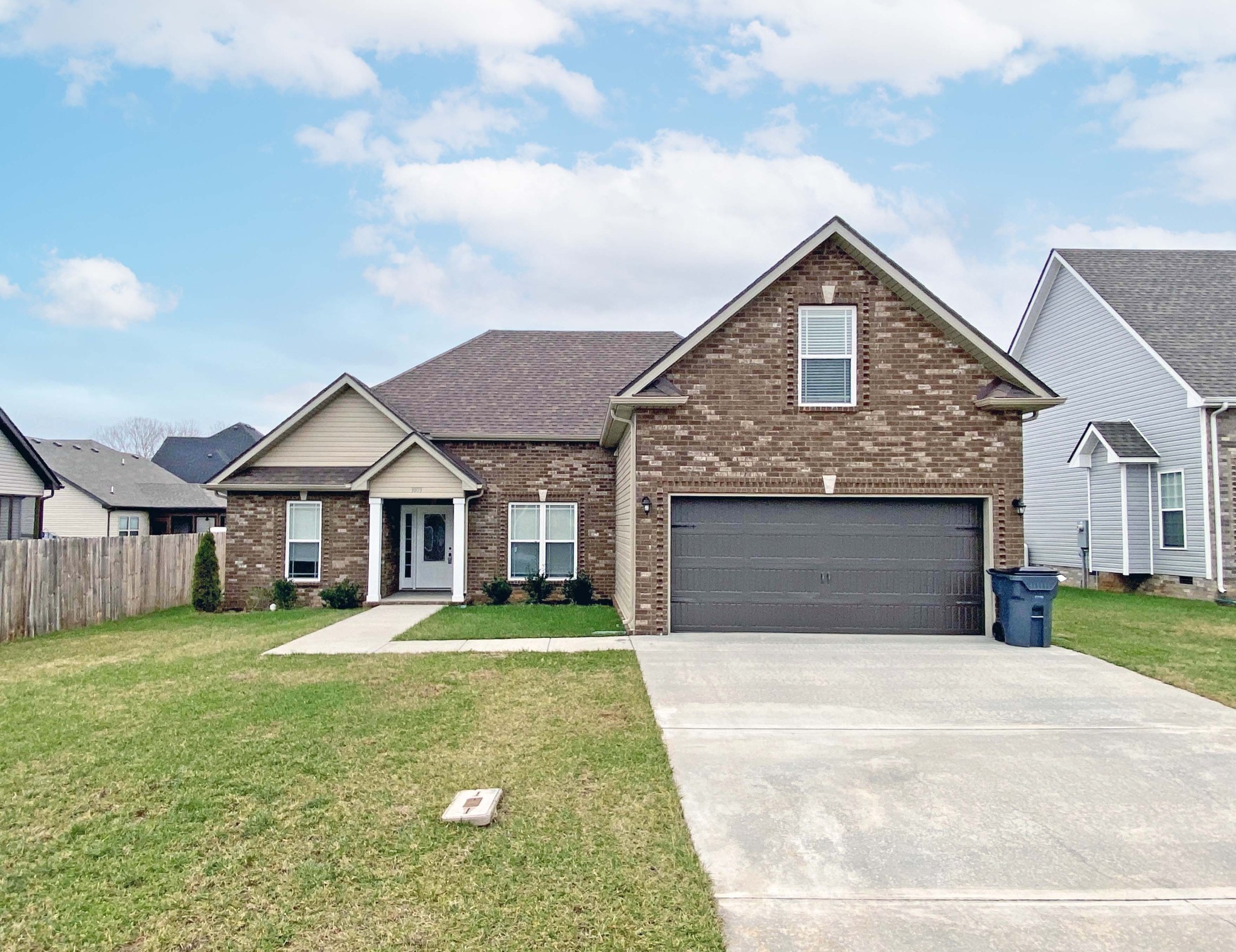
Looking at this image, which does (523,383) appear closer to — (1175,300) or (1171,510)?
(1171,510)

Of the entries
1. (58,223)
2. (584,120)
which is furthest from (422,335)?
(584,120)

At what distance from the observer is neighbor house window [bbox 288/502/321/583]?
16469 mm

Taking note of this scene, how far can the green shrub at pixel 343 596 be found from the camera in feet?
51.9

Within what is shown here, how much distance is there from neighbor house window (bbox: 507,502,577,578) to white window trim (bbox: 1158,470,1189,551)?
1375 cm

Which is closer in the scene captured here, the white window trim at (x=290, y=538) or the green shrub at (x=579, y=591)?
the green shrub at (x=579, y=591)

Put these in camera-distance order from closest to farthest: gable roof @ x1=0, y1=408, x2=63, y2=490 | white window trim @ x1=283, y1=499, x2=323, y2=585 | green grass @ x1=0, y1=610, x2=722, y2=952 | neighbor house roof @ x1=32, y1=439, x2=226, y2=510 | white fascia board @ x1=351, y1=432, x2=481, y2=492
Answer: green grass @ x1=0, y1=610, x2=722, y2=952
white fascia board @ x1=351, y1=432, x2=481, y2=492
white window trim @ x1=283, y1=499, x2=323, y2=585
gable roof @ x1=0, y1=408, x2=63, y2=490
neighbor house roof @ x1=32, y1=439, x2=226, y2=510

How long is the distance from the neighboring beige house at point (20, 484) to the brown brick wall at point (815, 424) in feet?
63.0

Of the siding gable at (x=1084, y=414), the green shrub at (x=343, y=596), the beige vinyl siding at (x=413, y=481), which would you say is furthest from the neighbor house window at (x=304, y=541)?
the siding gable at (x=1084, y=414)

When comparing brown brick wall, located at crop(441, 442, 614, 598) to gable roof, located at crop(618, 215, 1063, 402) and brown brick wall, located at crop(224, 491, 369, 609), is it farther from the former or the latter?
gable roof, located at crop(618, 215, 1063, 402)

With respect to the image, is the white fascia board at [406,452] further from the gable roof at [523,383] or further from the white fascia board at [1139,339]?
the white fascia board at [1139,339]

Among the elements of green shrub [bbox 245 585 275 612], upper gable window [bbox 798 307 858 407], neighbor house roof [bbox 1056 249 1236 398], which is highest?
neighbor house roof [bbox 1056 249 1236 398]

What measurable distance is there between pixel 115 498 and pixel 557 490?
24.5 metres

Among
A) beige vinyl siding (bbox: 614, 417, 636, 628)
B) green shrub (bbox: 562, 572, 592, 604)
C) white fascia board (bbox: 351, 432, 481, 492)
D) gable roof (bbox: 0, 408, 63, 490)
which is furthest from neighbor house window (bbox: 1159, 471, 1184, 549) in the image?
gable roof (bbox: 0, 408, 63, 490)

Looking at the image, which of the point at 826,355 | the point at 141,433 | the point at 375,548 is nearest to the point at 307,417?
the point at 375,548
